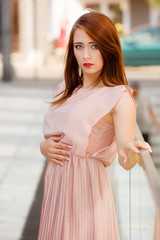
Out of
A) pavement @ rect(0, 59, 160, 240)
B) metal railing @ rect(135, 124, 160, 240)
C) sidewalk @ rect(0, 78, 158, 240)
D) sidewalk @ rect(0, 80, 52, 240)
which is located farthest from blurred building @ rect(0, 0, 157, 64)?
metal railing @ rect(135, 124, 160, 240)

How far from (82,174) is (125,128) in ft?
0.87

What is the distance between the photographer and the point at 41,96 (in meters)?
10.9

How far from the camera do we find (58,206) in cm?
192

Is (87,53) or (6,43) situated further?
(6,43)

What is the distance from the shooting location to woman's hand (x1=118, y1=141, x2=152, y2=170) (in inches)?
67.5

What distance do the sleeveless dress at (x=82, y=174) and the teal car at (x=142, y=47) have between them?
13.3 m

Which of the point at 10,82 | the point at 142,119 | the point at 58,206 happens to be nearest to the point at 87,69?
the point at 58,206

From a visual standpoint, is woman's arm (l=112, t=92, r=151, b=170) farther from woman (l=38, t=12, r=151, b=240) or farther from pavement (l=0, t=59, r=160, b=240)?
pavement (l=0, t=59, r=160, b=240)

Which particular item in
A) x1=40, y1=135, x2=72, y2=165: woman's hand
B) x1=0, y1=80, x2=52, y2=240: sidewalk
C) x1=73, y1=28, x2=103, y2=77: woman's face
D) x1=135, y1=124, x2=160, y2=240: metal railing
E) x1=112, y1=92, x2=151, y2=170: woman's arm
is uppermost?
x1=73, y1=28, x2=103, y2=77: woman's face

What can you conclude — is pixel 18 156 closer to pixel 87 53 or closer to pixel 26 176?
pixel 26 176

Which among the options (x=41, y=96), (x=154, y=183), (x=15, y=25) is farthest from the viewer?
(x=15, y=25)

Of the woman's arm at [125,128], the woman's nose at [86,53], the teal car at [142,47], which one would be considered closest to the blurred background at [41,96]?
the teal car at [142,47]

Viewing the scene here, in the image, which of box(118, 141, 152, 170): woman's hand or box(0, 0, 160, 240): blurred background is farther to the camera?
box(0, 0, 160, 240): blurred background

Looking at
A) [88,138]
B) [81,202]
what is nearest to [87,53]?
[88,138]
